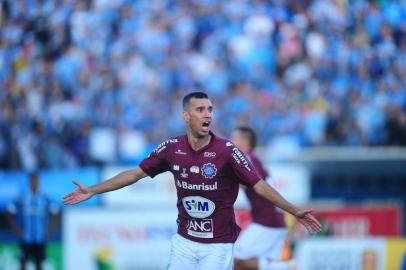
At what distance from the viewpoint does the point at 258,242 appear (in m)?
10.4

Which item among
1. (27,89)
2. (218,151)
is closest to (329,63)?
(27,89)

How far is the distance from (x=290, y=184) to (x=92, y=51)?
484 centimetres

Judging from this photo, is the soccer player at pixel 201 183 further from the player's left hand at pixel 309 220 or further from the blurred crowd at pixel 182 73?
the blurred crowd at pixel 182 73

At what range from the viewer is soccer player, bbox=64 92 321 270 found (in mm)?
7539

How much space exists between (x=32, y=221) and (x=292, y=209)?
7.01 metres

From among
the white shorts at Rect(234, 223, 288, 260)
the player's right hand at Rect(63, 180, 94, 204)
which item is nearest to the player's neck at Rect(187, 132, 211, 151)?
the player's right hand at Rect(63, 180, 94, 204)

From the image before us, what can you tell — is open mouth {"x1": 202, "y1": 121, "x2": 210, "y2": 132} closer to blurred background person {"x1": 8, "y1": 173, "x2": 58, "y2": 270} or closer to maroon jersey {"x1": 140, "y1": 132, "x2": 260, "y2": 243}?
maroon jersey {"x1": 140, "y1": 132, "x2": 260, "y2": 243}

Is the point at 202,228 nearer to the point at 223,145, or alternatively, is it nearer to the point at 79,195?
the point at 223,145

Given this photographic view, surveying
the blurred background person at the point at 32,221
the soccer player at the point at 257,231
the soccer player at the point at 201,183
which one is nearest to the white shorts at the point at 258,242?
the soccer player at the point at 257,231

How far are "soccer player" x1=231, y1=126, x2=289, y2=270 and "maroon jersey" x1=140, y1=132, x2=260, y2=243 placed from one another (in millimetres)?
2529

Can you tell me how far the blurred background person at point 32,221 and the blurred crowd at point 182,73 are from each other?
2.42 feet

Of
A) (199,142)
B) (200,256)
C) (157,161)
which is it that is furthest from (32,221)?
(199,142)

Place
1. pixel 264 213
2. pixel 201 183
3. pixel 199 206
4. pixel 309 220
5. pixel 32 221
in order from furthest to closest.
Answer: pixel 32 221 → pixel 264 213 → pixel 199 206 → pixel 201 183 → pixel 309 220

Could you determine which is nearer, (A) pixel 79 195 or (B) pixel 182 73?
(A) pixel 79 195
